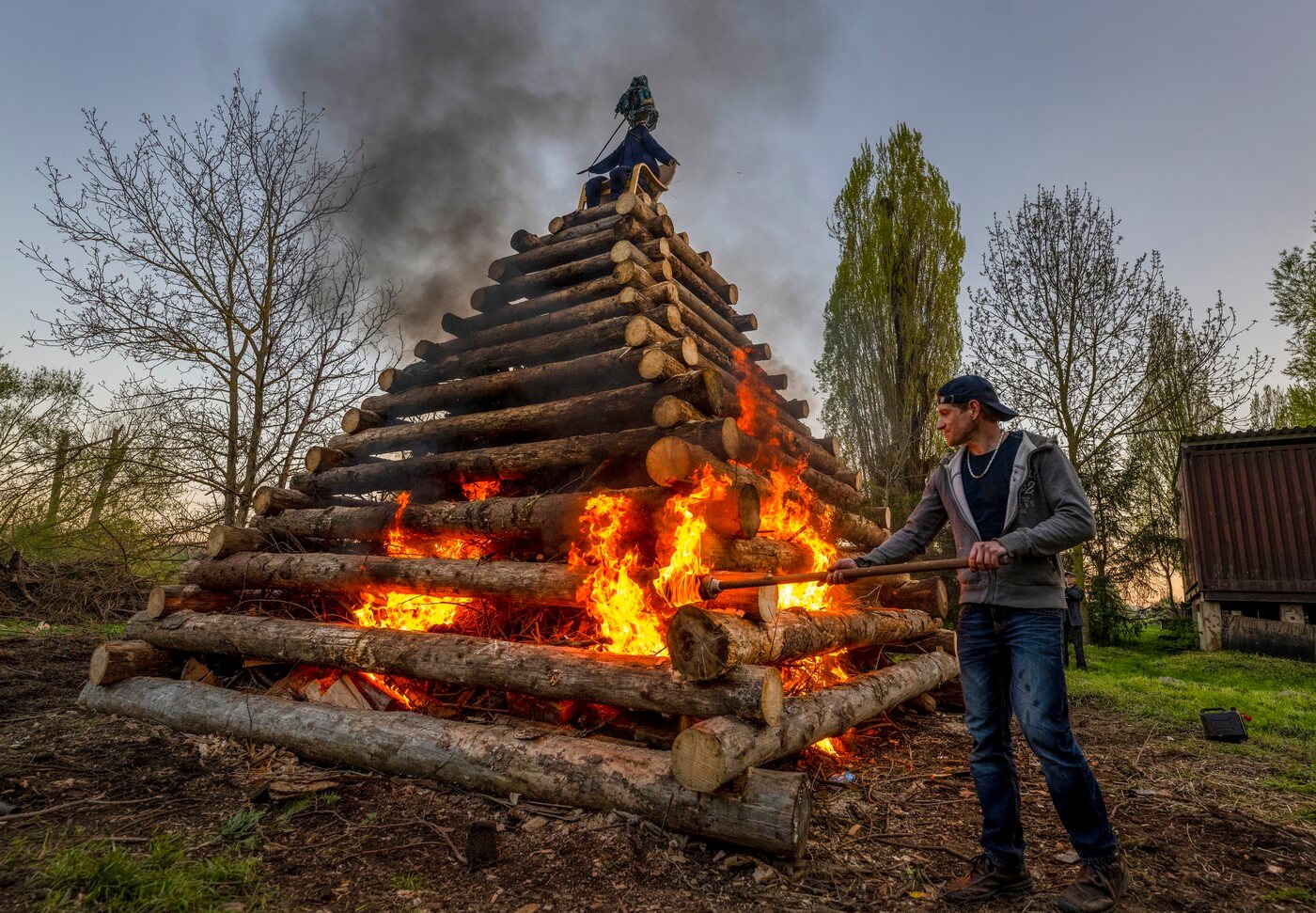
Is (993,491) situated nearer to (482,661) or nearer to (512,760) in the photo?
(512,760)

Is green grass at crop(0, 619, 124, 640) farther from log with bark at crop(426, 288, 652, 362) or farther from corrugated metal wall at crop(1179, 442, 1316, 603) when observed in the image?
corrugated metal wall at crop(1179, 442, 1316, 603)

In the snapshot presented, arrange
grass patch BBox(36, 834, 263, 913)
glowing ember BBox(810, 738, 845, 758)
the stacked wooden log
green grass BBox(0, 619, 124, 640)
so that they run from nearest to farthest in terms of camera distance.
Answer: grass patch BBox(36, 834, 263, 913) → the stacked wooden log → glowing ember BBox(810, 738, 845, 758) → green grass BBox(0, 619, 124, 640)

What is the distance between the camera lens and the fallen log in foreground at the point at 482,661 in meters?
4.11

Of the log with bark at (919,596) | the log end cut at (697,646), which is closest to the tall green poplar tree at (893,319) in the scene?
the log with bark at (919,596)

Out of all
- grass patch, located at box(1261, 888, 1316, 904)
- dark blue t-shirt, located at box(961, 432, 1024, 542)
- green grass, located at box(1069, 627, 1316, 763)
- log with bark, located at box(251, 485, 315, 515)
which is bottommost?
green grass, located at box(1069, 627, 1316, 763)

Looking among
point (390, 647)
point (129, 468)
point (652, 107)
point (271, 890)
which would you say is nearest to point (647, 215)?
point (652, 107)

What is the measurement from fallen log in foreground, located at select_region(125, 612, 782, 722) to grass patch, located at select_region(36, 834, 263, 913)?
191 cm

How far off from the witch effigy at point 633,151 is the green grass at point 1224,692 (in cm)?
1044

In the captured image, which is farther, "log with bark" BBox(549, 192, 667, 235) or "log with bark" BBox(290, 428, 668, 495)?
"log with bark" BBox(549, 192, 667, 235)

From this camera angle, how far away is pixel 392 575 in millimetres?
6172

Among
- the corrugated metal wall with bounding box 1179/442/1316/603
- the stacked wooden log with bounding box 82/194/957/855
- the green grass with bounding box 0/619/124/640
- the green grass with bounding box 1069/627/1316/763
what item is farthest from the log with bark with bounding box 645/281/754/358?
the corrugated metal wall with bounding box 1179/442/1316/603

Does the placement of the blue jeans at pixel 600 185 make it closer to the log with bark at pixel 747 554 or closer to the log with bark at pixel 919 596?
the log with bark at pixel 747 554

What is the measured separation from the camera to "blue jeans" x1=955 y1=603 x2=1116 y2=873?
10.3ft

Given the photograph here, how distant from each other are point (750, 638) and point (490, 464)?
3.87 metres
